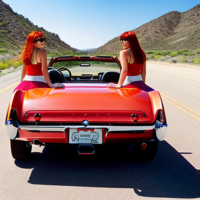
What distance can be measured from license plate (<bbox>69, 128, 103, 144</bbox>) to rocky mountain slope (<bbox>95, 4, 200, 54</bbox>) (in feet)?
415

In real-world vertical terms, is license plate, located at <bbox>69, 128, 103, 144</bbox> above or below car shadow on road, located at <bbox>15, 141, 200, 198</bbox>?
above

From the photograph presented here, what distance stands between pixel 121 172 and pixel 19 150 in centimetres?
143

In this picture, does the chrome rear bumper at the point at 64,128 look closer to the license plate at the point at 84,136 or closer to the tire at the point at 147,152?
the license plate at the point at 84,136

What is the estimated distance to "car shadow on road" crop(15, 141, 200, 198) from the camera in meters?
3.56

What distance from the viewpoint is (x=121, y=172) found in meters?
4.02

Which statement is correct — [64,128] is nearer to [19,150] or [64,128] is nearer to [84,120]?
[84,120]

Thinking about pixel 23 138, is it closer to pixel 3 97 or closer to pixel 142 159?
pixel 142 159

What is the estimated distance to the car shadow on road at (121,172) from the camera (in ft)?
11.7

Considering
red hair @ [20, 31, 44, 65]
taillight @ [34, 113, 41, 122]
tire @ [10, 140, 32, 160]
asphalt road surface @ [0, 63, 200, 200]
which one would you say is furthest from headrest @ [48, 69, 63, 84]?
taillight @ [34, 113, 41, 122]

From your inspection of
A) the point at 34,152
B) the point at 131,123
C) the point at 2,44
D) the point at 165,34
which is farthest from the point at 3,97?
the point at 165,34

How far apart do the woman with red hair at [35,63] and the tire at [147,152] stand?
4.82 feet

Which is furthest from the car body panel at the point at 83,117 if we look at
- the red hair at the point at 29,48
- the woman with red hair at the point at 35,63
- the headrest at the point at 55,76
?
the headrest at the point at 55,76

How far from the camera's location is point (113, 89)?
4.38m

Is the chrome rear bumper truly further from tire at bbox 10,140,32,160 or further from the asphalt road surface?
the asphalt road surface
